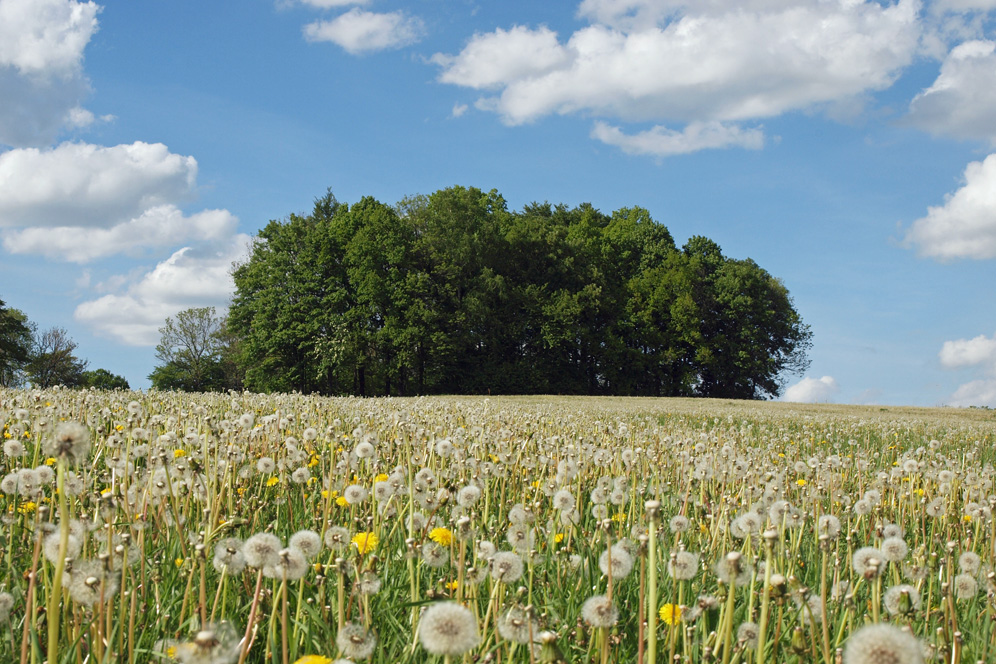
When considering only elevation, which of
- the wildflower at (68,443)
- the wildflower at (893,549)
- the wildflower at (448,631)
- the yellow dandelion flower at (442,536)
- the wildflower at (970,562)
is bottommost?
the wildflower at (970,562)

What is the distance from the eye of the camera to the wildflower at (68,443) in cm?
137

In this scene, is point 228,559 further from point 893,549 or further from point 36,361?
point 36,361

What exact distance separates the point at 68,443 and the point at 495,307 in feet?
148

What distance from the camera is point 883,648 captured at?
4.19 feet

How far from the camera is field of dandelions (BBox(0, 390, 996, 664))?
1.79 metres

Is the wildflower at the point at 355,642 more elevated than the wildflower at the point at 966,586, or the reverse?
the wildflower at the point at 355,642

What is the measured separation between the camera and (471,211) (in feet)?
152

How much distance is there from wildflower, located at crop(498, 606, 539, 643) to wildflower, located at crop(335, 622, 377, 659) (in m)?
0.32

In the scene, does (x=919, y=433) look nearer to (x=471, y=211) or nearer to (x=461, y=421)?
(x=461, y=421)

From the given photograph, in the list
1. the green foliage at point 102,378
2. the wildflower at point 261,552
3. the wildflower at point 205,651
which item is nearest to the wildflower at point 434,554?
the wildflower at point 261,552

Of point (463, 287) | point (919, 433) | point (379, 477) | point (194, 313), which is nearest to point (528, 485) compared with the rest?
point (379, 477)

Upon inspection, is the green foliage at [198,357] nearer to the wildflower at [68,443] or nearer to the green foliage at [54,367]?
the green foliage at [54,367]

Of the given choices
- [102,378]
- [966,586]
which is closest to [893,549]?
[966,586]

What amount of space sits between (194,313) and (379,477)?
2204 inches
